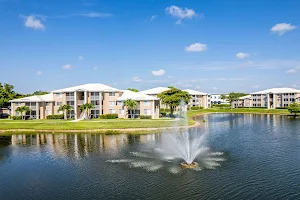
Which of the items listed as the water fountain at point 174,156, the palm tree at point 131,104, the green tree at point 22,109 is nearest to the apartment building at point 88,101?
the green tree at point 22,109

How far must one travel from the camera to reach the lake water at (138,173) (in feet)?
65.7

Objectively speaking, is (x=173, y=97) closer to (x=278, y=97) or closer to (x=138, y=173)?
(x=138, y=173)

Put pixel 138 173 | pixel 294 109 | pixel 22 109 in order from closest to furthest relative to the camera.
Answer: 1. pixel 138 173
2. pixel 22 109
3. pixel 294 109

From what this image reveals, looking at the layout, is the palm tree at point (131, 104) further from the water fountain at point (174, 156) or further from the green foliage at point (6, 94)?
the green foliage at point (6, 94)

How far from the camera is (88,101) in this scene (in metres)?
68.4

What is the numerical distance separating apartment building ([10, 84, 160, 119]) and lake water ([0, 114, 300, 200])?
27897 mm

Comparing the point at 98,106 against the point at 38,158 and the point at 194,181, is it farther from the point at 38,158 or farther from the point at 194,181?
the point at 194,181

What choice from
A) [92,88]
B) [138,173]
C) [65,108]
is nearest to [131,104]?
[92,88]

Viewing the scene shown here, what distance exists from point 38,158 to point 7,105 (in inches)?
2323

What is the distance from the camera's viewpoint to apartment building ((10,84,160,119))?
220 ft

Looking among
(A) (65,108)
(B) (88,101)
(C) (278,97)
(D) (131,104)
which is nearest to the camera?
(D) (131,104)

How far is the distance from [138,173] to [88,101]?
46612mm

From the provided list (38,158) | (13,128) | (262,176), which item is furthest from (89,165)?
(13,128)

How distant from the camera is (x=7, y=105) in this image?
8156cm
